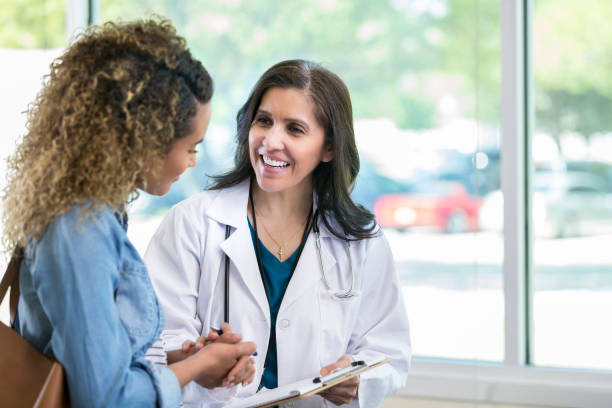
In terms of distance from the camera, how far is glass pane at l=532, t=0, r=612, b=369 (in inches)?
103

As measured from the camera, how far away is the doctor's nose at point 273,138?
6.24ft

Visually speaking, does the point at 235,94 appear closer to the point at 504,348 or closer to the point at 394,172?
the point at 394,172

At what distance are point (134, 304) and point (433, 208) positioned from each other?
1.86 meters

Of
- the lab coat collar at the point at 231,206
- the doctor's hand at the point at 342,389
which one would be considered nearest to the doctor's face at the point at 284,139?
the lab coat collar at the point at 231,206

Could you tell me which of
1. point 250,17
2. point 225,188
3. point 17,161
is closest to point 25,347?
point 17,161

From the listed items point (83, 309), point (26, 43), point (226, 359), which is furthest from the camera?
point (26, 43)

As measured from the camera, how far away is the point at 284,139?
1.93m

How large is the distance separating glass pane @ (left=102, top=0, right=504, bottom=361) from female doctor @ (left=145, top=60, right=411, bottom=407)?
0.83m

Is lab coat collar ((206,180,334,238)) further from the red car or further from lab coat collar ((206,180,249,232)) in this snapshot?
the red car

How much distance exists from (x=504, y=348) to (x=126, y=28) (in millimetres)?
2147

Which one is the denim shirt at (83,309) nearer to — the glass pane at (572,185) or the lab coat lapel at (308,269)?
the lab coat lapel at (308,269)

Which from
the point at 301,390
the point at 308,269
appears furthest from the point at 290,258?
the point at 301,390

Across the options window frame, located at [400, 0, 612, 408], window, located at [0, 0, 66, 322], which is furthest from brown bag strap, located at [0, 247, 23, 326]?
window, located at [0, 0, 66, 322]

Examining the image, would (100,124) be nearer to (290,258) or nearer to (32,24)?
(290,258)
